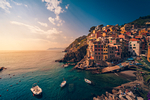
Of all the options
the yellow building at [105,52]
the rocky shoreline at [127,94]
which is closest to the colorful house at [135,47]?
the yellow building at [105,52]

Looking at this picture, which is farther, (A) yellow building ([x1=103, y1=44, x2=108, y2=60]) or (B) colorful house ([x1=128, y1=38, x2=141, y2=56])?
(B) colorful house ([x1=128, y1=38, x2=141, y2=56])

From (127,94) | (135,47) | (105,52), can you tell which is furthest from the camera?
(135,47)

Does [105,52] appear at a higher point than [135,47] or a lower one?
lower

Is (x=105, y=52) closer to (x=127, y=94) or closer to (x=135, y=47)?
(x=135, y=47)

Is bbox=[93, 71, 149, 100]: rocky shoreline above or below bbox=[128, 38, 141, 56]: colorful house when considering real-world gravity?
below

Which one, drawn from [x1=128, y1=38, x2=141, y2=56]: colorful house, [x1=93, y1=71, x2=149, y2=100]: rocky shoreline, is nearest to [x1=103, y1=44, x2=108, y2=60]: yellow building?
[x1=128, y1=38, x2=141, y2=56]: colorful house

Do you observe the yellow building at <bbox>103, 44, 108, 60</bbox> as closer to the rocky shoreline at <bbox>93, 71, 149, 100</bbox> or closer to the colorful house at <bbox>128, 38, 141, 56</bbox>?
the colorful house at <bbox>128, 38, 141, 56</bbox>

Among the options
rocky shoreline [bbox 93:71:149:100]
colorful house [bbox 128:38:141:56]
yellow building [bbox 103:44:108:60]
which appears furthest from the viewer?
colorful house [bbox 128:38:141:56]

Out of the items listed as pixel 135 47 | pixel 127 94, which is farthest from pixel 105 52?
pixel 127 94

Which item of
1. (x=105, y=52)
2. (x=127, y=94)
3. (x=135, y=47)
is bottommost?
(x=127, y=94)

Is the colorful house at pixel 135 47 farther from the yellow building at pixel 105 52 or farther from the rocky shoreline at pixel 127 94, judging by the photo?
the rocky shoreline at pixel 127 94

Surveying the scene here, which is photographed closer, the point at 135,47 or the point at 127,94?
the point at 127,94

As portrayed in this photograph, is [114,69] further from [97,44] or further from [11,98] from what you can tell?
[11,98]
